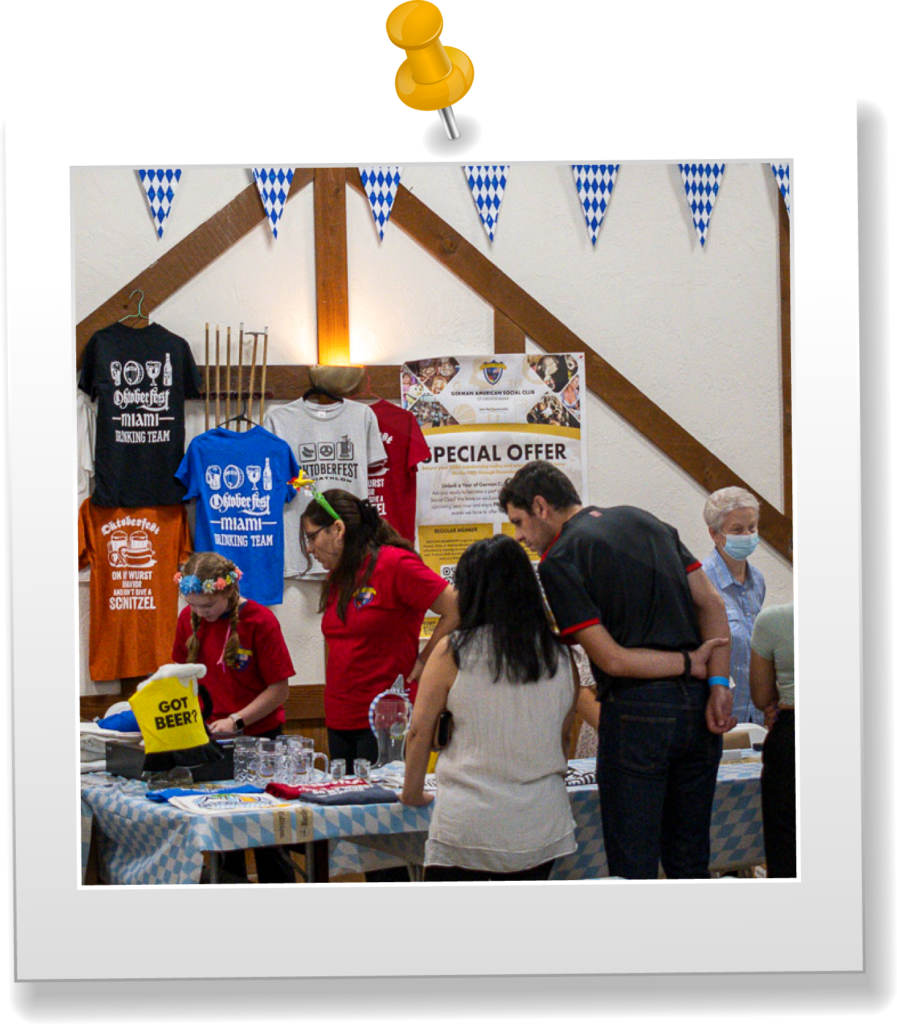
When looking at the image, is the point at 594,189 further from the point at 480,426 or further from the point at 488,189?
the point at 480,426

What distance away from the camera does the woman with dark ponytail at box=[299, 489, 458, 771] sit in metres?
3.17

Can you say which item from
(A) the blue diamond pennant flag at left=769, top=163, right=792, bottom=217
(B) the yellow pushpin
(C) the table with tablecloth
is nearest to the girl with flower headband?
(C) the table with tablecloth

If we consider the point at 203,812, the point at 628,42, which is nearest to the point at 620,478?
the point at 628,42

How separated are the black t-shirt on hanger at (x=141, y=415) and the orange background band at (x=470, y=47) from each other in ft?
2.95

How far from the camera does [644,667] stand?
284 cm

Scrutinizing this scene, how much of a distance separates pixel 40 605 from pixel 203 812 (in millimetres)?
632

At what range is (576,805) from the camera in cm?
285

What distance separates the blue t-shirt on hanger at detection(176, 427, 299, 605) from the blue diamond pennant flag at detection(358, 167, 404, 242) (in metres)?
0.66

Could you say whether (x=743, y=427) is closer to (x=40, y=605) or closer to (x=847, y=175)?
(x=847, y=175)

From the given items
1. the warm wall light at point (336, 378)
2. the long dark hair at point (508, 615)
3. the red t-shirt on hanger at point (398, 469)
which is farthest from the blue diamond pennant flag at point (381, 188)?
the long dark hair at point (508, 615)

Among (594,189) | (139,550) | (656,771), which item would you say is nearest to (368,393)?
(139,550)

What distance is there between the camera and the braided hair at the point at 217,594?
3.19 metres

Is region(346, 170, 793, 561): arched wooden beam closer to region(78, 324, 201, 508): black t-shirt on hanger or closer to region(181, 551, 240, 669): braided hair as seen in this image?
region(78, 324, 201, 508): black t-shirt on hanger

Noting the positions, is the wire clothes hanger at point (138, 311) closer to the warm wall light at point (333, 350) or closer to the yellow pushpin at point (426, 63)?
the warm wall light at point (333, 350)
